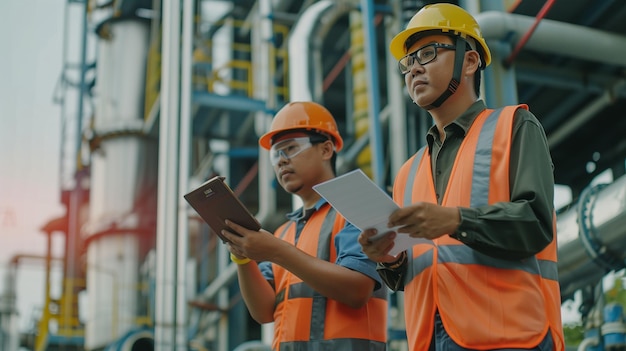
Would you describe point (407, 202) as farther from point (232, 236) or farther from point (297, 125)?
point (297, 125)

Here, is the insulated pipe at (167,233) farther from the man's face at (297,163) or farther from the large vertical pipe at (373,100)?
the man's face at (297,163)

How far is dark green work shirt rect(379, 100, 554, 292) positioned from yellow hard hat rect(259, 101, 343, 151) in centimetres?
128

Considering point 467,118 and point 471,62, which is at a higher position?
point 471,62

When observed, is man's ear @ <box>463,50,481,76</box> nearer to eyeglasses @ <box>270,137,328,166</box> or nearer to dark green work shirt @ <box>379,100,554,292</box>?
dark green work shirt @ <box>379,100,554,292</box>

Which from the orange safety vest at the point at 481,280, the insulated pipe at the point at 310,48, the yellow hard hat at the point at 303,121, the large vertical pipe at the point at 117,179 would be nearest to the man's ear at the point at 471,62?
the orange safety vest at the point at 481,280

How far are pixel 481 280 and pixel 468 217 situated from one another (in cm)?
20

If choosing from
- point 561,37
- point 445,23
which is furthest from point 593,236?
point 445,23

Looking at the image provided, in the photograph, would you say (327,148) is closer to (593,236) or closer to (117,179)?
(593,236)

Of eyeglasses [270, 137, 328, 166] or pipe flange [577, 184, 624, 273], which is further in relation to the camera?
pipe flange [577, 184, 624, 273]

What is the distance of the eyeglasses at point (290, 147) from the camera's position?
11.9 ft

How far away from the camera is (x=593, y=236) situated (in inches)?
231

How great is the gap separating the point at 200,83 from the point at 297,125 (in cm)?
853

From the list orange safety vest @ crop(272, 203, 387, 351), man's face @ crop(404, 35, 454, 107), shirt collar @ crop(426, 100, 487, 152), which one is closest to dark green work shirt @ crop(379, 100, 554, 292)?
shirt collar @ crop(426, 100, 487, 152)

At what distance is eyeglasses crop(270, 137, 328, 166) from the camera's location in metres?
3.64
